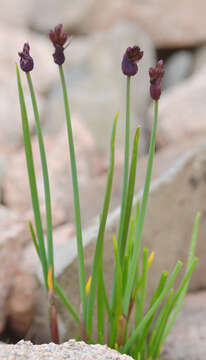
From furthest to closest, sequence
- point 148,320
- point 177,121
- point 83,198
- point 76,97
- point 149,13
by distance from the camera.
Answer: point 149,13 < point 76,97 < point 177,121 < point 83,198 < point 148,320

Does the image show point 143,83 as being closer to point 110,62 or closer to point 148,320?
point 110,62

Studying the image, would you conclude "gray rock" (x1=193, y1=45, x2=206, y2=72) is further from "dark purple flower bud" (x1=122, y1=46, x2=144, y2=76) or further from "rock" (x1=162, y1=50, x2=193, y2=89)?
"dark purple flower bud" (x1=122, y1=46, x2=144, y2=76)

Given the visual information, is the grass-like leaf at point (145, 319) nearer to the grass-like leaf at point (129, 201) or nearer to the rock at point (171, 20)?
the grass-like leaf at point (129, 201)

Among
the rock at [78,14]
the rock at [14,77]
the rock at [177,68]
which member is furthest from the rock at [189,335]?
the rock at [78,14]

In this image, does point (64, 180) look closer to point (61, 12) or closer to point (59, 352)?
point (59, 352)

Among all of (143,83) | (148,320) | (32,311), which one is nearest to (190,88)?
(143,83)

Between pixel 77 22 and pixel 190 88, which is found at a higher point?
pixel 77 22

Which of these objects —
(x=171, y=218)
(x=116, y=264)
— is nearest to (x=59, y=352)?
(x=116, y=264)

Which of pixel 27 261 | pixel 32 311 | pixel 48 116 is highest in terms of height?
pixel 48 116
